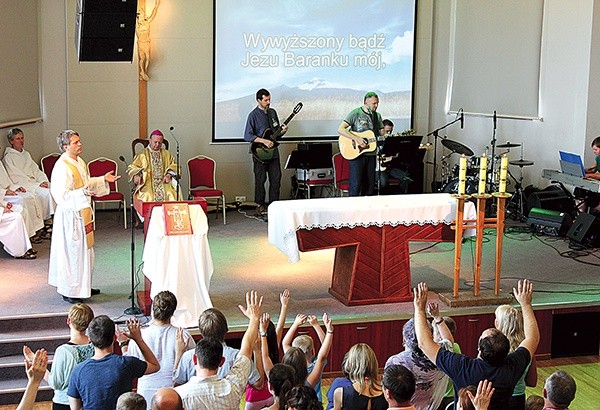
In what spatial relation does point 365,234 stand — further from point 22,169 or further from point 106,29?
point 22,169

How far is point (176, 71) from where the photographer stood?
475 inches

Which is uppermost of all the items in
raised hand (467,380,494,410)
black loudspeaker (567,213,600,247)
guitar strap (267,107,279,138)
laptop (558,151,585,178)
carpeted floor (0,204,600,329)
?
guitar strap (267,107,279,138)

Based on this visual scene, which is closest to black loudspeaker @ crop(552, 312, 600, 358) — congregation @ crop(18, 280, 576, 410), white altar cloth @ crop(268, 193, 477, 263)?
white altar cloth @ crop(268, 193, 477, 263)

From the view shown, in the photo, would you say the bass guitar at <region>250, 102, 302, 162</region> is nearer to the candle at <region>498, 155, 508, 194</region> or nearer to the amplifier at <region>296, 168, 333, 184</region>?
the amplifier at <region>296, 168, 333, 184</region>

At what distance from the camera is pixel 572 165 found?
1004cm

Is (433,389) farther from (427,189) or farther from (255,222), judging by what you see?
(427,189)

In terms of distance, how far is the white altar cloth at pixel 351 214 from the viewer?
7.64 m

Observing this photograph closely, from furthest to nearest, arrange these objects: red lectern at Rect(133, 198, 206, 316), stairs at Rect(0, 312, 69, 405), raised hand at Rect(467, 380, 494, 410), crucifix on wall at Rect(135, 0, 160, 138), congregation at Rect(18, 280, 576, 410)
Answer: crucifix on wall at Rect(135, 0, 160, 138)
red lectern at Rect(133, 198, 206, 316)
stairs at Rect(0, 312, 69, 405)
congregation at Rect(18, 280, 576, 410)
raised hand at Rect(467, 380, 494, 410)

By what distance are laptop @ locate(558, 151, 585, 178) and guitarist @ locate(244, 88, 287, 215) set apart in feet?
11.1

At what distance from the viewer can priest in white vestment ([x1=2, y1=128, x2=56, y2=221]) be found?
33.2 feet


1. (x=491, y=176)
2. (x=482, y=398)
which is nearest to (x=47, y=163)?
(x=491, y=176)

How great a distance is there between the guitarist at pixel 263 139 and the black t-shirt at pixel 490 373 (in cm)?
718

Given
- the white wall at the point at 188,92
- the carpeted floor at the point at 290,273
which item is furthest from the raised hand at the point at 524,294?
the white wall at the point at 188,92

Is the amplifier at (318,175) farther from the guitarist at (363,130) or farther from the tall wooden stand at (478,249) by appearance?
the tall wooden stand at (478,249)
